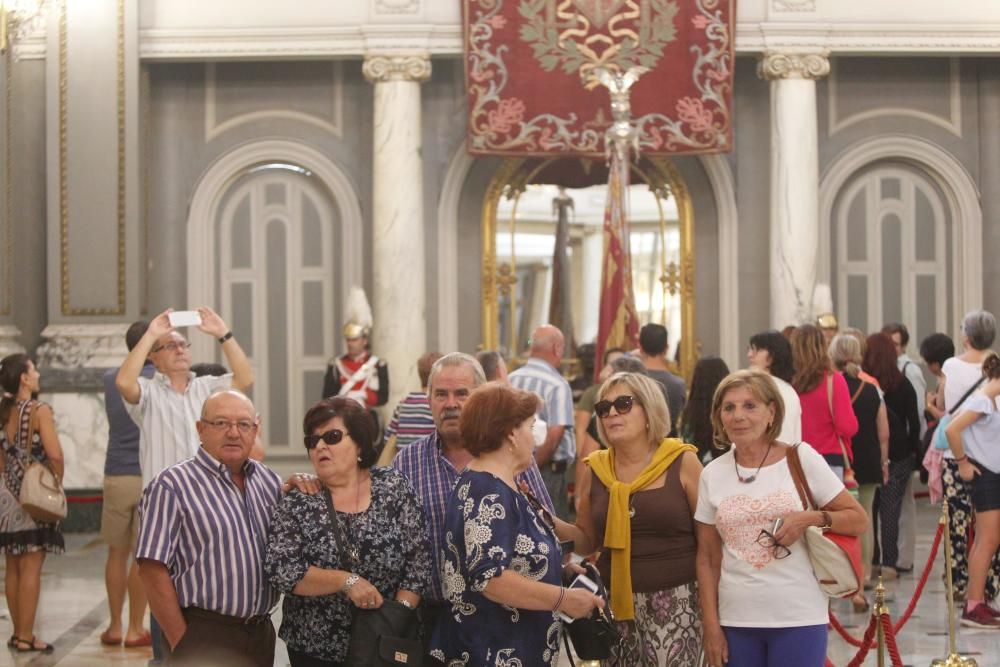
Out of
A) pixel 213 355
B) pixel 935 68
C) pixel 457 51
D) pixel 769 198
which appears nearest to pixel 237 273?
pixel 213 355

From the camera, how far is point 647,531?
472cm

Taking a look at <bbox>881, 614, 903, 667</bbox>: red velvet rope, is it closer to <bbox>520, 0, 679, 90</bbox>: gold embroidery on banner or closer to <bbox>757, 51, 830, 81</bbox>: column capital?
<bbox>520, 0, 679, 90</bbox>: gold embroidery on banner

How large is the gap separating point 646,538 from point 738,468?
36 centimetres

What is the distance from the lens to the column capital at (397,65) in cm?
1308

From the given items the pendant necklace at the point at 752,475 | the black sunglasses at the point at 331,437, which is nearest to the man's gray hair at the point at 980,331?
the pendant necklace at the point at 752,475

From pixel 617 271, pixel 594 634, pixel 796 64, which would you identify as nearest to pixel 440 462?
pixel 594 634

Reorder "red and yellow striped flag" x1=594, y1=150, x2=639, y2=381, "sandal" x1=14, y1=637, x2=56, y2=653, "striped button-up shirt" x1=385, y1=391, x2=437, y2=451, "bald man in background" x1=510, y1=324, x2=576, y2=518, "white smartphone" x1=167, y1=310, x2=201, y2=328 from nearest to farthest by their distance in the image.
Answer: "white smartphone" x1=167, y1=310, x2=201, y2=328, "striped button-up shirt" x1=385, y1=391, x2=437, y2=451, "sandal" x1=14, y1=637, x2=56, y2=653, "bald man in background" x1=510, y1=324, x2=576, y2=518, "red and yellow striped flag" x1=594, y1=150, x2=639, y2=381

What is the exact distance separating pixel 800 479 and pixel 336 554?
1.41m

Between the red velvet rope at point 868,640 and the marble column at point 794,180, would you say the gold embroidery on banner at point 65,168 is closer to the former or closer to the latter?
the marble column at point 794,180

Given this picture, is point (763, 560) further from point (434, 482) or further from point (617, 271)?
point (617, 271)

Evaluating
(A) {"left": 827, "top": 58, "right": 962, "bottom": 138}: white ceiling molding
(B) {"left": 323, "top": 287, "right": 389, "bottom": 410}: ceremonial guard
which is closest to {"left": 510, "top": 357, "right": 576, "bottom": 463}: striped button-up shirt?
(B) {"left": 323, "top": 287, "right": 389, "bottom": 410}: ceremonial guard

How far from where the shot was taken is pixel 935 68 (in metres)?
14.1

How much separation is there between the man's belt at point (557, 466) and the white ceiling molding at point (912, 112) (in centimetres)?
663

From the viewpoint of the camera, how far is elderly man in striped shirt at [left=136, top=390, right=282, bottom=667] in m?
4.38
